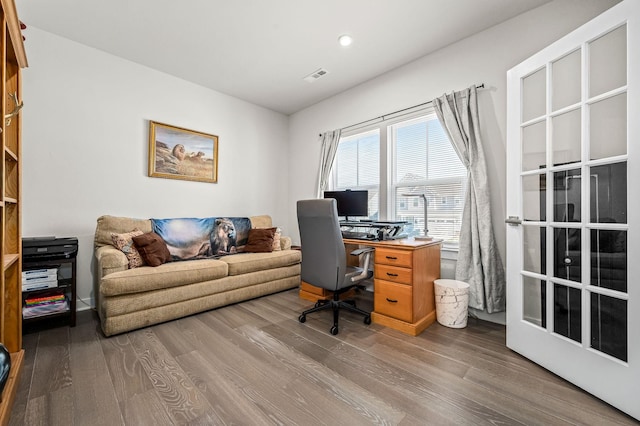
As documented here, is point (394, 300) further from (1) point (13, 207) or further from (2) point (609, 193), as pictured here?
(1) point (13, 207)

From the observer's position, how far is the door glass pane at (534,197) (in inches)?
72.3

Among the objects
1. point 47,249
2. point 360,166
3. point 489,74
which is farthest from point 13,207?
point 489,74

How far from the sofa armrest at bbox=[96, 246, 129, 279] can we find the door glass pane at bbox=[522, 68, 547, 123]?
3477 mm

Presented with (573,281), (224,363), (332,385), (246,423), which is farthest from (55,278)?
(573,281)

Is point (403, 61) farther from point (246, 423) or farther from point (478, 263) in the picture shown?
point (246, 423)

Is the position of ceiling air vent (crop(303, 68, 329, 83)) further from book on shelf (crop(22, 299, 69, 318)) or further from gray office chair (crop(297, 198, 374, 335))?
book on shelf (crop(22, 299, 69, 318))

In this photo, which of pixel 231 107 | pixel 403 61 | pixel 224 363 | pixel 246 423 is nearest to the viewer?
pixel 246 423

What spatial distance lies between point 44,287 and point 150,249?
0.84 m

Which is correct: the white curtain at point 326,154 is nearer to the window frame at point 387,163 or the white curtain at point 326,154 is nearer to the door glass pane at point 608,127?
the window frame at point 387,163

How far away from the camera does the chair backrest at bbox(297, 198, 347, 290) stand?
89.3 inches

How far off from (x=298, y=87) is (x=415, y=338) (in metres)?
3.38

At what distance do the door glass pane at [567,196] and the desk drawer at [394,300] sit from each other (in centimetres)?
116

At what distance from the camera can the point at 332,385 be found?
1.58 metres

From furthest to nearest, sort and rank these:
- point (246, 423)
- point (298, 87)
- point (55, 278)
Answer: point (298, 87)
point (55, 278)
point (246, 423)
